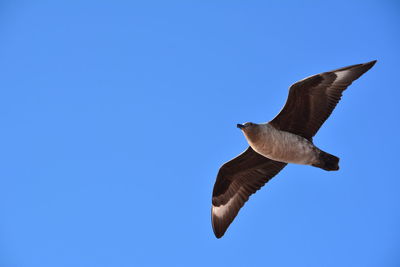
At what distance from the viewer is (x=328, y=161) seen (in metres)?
7.88

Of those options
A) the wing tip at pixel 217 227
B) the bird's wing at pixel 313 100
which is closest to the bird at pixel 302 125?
the bird's wing at pixel 313 100

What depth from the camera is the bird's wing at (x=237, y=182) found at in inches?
336

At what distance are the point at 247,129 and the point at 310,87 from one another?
45.3 inches

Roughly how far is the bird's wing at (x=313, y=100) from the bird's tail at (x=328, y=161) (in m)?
0.40

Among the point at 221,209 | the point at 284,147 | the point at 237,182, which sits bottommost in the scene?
the point at 284,147

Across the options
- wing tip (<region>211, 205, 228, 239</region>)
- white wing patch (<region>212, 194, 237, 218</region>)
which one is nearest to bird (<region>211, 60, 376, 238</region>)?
white wing patch (<region>212, 194, 237, 218</region>)

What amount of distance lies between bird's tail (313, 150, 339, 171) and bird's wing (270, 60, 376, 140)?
398mm

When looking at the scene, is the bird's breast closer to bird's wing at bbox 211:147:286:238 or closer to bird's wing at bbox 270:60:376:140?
bird's wing at bbox 270:60:376:140

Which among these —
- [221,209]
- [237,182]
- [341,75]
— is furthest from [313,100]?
[221,209]

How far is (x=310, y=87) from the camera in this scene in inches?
307

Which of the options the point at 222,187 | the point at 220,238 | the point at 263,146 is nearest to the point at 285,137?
the point at 263,146

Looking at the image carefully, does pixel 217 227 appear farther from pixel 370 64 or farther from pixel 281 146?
pixel 370 64

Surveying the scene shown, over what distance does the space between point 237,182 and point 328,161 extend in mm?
1674

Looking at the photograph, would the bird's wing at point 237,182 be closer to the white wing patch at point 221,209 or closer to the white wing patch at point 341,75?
the white wing patch at point 221,209
